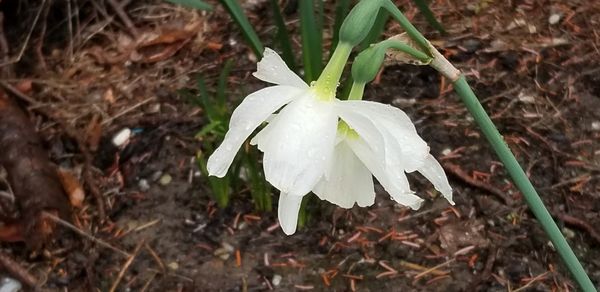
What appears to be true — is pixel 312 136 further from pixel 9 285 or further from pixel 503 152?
pixel 9 285

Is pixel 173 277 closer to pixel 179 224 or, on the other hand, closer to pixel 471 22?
pixel 179 224

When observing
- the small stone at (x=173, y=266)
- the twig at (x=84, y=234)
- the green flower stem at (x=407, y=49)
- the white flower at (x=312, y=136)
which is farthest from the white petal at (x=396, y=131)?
the twig at (x=84, y=234)

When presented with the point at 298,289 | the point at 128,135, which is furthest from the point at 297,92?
the point at 128,135

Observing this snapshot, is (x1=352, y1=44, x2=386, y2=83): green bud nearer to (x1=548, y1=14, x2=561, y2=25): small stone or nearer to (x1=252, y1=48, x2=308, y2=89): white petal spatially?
(x1=252, y1=48, x2=308, y2=89): white petal

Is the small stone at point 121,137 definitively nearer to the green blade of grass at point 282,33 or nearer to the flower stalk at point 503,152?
the green blade of grass at point 282,33

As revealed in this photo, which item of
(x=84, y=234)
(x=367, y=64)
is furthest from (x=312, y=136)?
(x=84, y=234)
